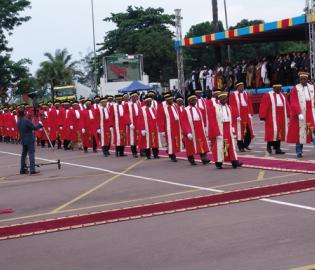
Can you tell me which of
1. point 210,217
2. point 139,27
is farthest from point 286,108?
point 139,27

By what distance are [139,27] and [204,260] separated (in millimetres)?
67566

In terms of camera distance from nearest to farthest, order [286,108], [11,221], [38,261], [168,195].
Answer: [38,261] < [11,221] < [168,195] < [286,108]

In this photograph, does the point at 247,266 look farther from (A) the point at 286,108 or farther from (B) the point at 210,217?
(A) the point at 286,108

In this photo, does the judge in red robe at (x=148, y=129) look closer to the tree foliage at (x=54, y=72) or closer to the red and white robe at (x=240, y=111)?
the red and white robe at (x=240, y=111)

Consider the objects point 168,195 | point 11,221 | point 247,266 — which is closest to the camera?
point 247,266

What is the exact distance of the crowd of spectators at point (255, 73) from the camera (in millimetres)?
30562

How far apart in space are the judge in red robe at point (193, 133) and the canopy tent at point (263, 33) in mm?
13073

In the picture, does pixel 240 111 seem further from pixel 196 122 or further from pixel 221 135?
pixel 221 135

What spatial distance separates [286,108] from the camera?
1716 cm

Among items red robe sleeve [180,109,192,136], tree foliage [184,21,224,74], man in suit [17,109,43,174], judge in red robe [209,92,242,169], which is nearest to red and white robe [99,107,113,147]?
man in suit [17,109,43,174]

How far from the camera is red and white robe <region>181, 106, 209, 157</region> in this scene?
16047 millimetres

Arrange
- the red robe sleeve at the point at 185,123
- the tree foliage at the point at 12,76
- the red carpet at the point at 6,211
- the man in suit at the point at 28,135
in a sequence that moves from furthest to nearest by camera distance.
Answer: the tree foliage at the point at 12,76 → the man in suit at the point at 28,135 → the red robe sleeve at the point at 185,123 → the red carpet at the point at 6,211

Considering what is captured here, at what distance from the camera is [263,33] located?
34281 mm

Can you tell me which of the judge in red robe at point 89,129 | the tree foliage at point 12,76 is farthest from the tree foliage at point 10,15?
the judge in red robe at point 89,129
